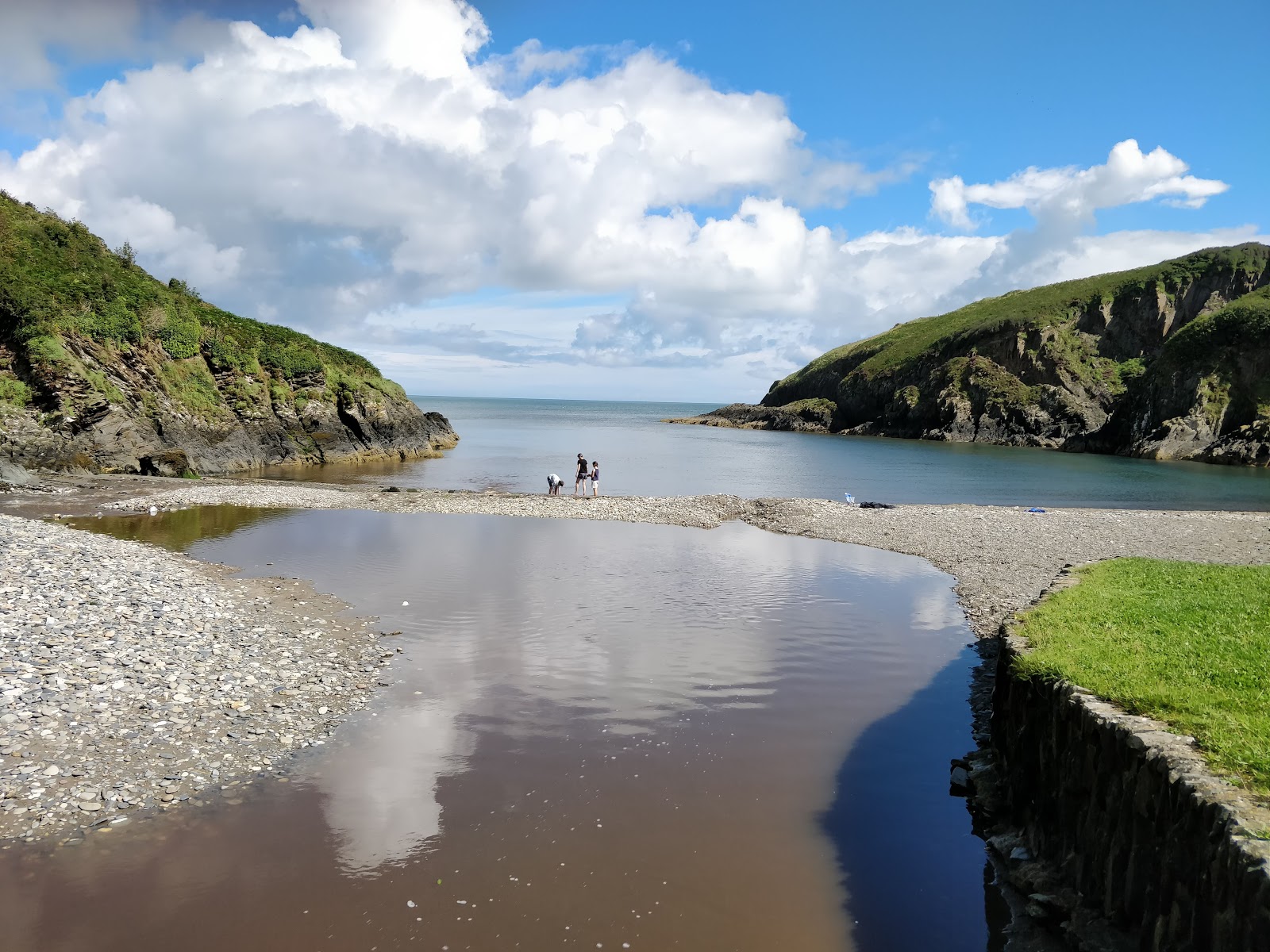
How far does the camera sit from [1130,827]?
7961 mm

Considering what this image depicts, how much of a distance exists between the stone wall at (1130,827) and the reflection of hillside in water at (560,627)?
536cm

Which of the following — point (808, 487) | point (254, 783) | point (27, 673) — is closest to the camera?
point (254, 783)

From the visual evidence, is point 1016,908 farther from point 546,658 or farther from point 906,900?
point 546,658

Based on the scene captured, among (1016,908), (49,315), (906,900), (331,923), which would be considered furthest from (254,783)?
(49,315)

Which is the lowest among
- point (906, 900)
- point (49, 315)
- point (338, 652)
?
point (906, 900)

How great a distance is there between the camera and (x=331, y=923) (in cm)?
857

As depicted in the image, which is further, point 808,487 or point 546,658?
point 808,487

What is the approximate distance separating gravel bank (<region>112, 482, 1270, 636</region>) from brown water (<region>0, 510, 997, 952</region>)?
8.46m

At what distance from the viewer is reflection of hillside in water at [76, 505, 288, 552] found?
29.5 m

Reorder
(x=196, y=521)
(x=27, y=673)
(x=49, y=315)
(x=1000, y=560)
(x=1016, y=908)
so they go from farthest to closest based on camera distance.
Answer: (x=49, y=315) → (x=196, y=521) → (x=1000, y=560) → (x=27, y=673) → (x=1016, y=908)

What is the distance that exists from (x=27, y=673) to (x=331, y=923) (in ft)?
27.2

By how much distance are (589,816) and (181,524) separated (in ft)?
93.7

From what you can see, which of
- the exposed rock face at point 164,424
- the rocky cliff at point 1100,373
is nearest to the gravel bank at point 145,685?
the exposed rock face at point 164,424

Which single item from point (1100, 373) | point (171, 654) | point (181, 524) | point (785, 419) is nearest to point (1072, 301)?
point (1100, 373)
